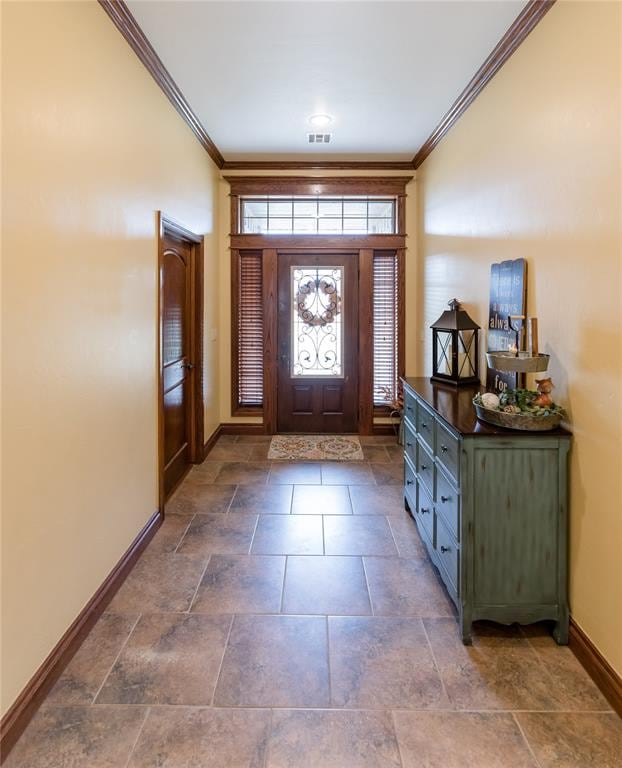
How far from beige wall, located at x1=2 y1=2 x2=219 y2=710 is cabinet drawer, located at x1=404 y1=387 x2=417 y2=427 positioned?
1.69 m

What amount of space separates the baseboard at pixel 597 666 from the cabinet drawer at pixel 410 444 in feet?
4.02

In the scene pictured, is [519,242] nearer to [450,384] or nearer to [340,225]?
[450,384]

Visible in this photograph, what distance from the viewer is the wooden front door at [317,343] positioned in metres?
5.13

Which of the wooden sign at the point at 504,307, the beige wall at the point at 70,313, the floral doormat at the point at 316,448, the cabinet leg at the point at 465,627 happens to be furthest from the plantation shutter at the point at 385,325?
the cabinet leg at the point at 465,627

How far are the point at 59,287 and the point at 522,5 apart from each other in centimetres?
260

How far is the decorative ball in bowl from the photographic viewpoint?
6.44 ft

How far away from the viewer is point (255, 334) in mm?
5258

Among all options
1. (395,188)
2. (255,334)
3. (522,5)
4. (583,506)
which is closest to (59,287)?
(583,506)

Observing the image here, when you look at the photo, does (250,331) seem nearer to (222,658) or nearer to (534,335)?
(534,335)

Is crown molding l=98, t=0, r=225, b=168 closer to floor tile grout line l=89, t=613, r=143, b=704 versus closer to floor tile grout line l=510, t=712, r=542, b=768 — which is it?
floor tile grout line l=89, t=613, r=143, b=704

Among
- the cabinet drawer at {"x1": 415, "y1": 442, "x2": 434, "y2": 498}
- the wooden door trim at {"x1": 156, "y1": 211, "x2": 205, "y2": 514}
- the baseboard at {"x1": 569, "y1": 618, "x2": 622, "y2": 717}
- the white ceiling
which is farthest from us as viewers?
the wooden door trim at {"x1": 156, "y1": 211, "x2": 205, "y2": 514}

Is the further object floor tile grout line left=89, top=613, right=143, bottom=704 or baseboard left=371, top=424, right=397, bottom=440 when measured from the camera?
baseboard left=371, top=424, right=397, bottom=440

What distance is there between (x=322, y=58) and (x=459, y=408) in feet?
7.54

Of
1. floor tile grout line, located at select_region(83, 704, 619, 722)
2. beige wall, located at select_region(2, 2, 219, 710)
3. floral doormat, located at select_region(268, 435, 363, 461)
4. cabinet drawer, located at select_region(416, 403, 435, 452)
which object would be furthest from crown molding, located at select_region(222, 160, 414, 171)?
floor tile grout line, located at select_region(83, 704, 619, 722)
